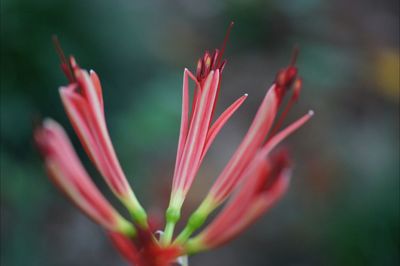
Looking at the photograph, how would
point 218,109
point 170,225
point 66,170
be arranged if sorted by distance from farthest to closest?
point 218,109 < point 170,225 < point 66,170

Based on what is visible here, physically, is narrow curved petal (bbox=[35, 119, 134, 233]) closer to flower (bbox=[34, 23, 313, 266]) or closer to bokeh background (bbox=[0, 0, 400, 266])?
flower (bbox=[34, 23, 313, 266])

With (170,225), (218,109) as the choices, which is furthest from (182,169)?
(218,109)

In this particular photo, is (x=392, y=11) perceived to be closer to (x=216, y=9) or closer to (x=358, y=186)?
(x=216, y=9)

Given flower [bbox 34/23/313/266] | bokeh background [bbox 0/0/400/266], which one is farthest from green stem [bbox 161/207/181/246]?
bokeh background [bbox 0/0/400/266]

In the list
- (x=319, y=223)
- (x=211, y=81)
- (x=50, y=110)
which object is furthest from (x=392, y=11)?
(x=211, y=81)

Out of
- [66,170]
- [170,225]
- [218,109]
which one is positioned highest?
[218,109]

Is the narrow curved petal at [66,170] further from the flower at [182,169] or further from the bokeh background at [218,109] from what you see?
the bokeh background at [218,109]

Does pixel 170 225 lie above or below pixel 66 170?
below

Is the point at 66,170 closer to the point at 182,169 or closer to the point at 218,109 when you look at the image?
the point at 182,169
